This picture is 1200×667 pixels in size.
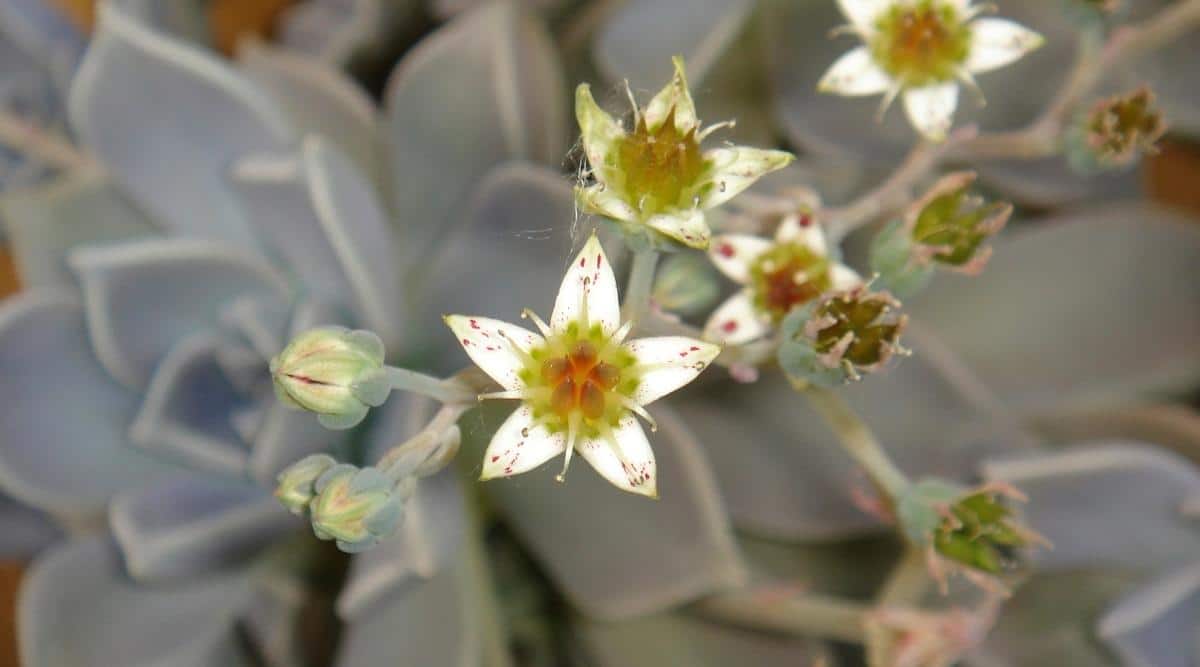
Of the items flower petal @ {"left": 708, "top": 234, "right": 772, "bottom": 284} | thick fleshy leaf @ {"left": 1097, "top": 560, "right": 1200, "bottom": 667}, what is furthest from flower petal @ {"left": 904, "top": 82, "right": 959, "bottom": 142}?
thick fleshy leaf @ {"left": 1097, "top": 560, "right": 1200, "bottom": 667}

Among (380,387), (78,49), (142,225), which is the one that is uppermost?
(78,49)

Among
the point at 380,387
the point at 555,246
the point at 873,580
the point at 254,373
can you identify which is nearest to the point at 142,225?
the point at 254,373

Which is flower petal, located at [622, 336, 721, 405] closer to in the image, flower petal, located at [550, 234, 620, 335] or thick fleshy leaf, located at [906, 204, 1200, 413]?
flower petal, located at [550, 234, 620, 335]

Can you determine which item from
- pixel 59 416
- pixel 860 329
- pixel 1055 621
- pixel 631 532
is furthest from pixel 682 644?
pixel 59 416

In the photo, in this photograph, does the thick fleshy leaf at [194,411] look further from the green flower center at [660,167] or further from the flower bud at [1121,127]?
the flower bud at [1121,127]

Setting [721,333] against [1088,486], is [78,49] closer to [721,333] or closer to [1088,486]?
[721,333]

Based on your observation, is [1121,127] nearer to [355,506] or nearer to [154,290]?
[355,506]

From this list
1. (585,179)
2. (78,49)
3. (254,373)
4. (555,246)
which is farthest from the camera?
(78,49)
